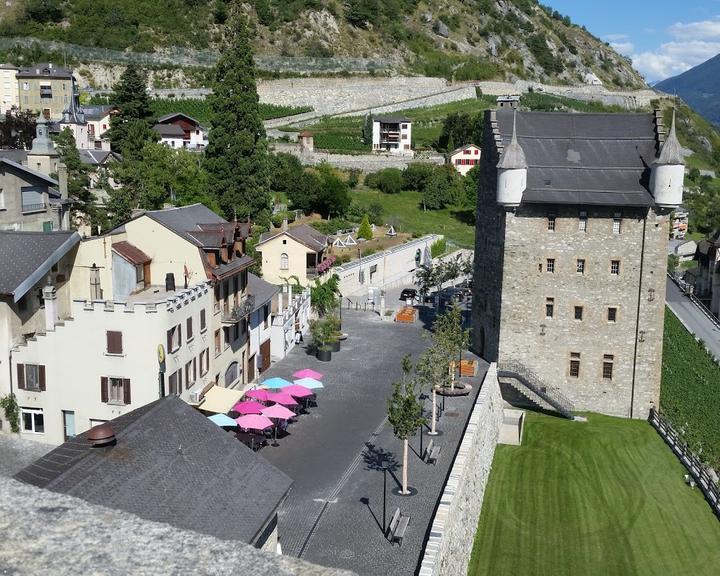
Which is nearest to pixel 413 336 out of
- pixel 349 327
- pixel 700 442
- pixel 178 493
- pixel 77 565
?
pixel 349 327

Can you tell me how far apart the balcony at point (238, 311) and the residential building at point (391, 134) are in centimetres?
7444

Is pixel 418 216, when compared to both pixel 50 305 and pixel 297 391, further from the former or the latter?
pixel 50 305

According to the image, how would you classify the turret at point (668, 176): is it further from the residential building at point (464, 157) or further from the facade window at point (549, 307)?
the residential building at point (464, 157)

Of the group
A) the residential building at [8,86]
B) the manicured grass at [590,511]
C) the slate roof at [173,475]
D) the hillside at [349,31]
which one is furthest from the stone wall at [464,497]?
the hillside at [349,31]

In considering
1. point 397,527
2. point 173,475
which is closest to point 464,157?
point 397,527

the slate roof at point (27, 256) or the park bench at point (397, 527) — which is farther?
the slate roof at point (27, 256)

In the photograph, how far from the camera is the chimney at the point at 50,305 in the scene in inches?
1242

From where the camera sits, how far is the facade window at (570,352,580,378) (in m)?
45.6

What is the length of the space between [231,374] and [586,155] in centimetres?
2343

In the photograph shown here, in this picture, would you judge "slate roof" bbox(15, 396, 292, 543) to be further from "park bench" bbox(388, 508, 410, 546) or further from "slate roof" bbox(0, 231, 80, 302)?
"slate roof" bbox(0, 231, 80, 302)

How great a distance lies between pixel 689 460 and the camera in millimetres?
39375

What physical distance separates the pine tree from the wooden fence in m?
35.6

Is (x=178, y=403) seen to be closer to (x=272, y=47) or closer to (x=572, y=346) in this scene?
(x=572, y=346)

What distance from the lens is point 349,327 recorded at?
54562mm
